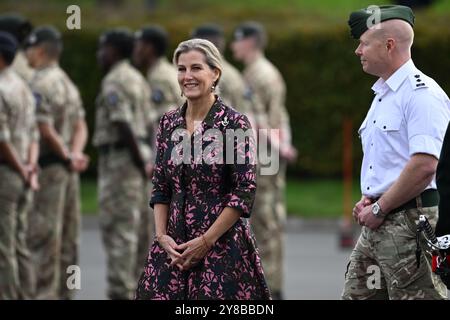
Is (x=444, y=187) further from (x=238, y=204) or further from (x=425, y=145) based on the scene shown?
(x=238, y=204)

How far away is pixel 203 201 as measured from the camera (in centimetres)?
699

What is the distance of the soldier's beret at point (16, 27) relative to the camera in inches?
476

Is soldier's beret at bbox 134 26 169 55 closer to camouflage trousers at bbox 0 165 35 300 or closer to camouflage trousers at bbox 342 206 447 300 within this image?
camouflage trousers at bbox 0 165 35 300

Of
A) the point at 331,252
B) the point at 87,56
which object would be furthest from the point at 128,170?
the point at 87,56

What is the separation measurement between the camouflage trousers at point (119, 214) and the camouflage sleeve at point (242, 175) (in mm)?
5369

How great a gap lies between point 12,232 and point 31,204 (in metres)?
1.02

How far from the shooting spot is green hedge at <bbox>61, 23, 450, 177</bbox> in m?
21.4

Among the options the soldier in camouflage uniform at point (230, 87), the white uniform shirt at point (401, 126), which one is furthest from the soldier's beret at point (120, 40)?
the white uniform shirt at point (401, 126)

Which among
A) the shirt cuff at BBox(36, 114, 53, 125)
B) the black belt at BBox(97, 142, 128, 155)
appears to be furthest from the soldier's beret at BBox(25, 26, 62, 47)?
the black belt at BBox(97, 142, 128, 155)

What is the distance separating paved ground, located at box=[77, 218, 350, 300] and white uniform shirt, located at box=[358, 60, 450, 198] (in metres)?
5.30

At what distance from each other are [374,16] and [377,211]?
3.21ft

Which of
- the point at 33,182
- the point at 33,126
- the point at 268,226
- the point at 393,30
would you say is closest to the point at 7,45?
the point at 33,126

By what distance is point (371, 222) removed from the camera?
716 centimetres
